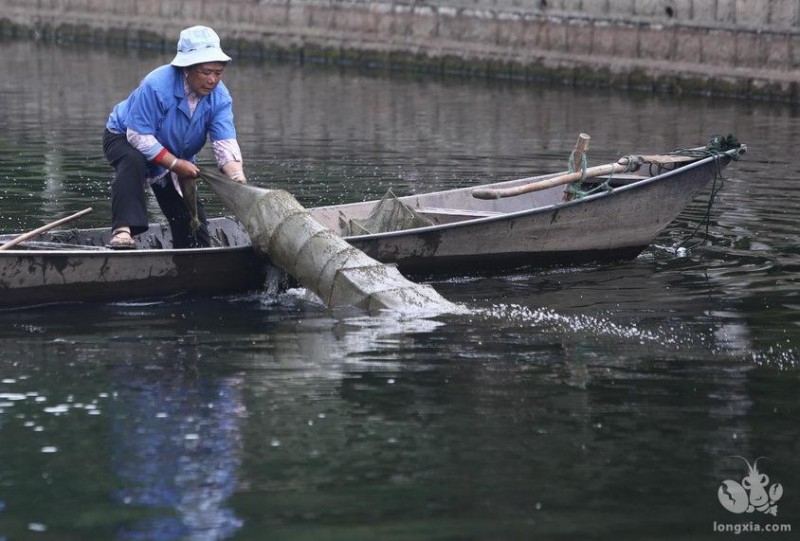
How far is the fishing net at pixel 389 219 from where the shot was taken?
1095 centimetres

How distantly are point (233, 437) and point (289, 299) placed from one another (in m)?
3.20

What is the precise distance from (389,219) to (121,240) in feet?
7.14

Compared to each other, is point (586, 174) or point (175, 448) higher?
point (586, 174)

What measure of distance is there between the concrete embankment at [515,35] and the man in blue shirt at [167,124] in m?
15.7

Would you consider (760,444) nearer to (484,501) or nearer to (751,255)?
(484,501)

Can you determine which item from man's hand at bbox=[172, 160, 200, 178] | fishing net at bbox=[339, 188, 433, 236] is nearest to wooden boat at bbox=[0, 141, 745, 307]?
fishing net at bbox=[339, 188, 433, 236]

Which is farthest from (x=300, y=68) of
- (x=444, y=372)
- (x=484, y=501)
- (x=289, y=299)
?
(x=484, y=501)

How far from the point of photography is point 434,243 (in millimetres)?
10367

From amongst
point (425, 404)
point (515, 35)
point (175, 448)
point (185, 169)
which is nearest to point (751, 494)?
point (425, 404)

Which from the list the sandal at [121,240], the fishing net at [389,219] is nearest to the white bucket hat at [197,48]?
the sandal at [121,240]

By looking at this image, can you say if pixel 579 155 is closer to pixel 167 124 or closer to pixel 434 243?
pixel 434 243

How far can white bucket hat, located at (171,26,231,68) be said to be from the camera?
9.54 meters

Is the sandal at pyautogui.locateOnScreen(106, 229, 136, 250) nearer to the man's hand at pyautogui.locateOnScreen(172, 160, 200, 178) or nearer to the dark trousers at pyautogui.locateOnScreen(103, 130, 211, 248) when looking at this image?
the dark trousers at pyautogui.locateOnScreen(103, 130, 211, 248)

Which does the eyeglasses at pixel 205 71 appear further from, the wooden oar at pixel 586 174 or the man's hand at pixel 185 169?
the wooden oar at pixel 586 174
